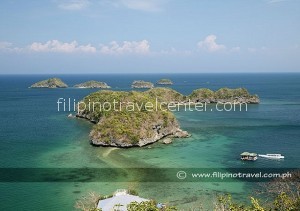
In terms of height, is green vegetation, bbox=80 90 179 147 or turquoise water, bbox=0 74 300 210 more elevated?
green vegetation, bbox=80 90 179 147

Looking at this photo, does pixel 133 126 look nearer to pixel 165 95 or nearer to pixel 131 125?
pixel 131 125

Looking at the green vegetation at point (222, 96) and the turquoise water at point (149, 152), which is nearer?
the turquoise water at point (149, 152)

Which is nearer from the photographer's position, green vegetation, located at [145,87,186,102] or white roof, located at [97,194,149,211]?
white roof, located at [97,194,149,211]

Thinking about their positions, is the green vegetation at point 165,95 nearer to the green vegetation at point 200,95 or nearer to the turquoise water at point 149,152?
the green vegetation at point 200,95

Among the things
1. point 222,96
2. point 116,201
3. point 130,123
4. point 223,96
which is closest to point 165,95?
point 222,96

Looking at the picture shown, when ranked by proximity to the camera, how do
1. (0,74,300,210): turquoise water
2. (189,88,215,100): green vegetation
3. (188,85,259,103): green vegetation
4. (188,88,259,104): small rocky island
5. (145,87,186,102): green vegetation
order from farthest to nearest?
1. (189,88,215,100): green vegetation
2. (188,85,259,103): green vegetation
3. (188,88,259,104): small rocky island
4. (145,87,186,102): green vegetation
5. (0,74,300,210): turquoise water

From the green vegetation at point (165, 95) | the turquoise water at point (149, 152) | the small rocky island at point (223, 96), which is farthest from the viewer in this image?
the small rocky island at point (223, 96)

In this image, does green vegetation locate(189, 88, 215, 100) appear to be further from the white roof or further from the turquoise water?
the white roof

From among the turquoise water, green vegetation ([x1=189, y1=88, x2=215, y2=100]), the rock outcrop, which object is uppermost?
green vegetation ([x1=189, y1=88, x2=215, y2=100])

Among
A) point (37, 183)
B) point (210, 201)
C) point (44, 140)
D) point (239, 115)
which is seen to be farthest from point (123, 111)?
point (239, 115)

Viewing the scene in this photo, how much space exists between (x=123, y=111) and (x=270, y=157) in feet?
108

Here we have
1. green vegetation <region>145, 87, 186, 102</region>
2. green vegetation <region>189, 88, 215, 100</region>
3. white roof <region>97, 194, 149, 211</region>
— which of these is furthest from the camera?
green vegetation <region>189, 88, 215, 100</region>

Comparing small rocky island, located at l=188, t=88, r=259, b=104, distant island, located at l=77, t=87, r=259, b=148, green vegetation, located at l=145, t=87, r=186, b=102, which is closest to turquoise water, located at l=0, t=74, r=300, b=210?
distant island, located at l=77, t=87, r=259, b=148

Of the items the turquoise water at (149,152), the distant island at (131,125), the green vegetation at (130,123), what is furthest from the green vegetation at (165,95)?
the green vegetation at (130,123)
